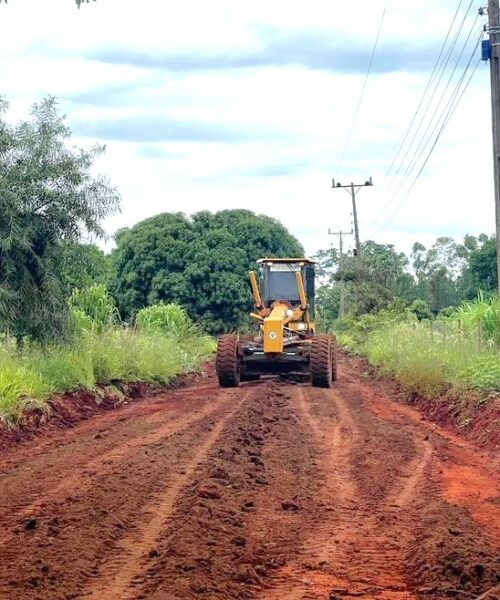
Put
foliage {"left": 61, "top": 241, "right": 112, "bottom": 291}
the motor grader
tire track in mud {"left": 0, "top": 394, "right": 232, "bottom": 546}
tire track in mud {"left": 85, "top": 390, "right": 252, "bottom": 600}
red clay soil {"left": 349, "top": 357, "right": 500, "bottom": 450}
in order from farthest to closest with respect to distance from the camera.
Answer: the motor grader < foliage {"left": 61, "top": 241, "right": 112, "bottom": 291} < red clay soil {"left": 349, "top": 357, "right": 500, "bottom": 450} < tire track in mud {"left": 0, "top": 394, "right": 232, "bottom": 546} < tire track in mud {"left": 85, "top": 390, "right": 252, "bottom": 600}

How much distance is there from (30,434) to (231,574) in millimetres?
8627

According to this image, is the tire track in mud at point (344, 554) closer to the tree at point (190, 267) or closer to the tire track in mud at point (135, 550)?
the tire track in mud at point (135, 550)

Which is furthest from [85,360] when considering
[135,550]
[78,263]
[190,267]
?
[190,267]

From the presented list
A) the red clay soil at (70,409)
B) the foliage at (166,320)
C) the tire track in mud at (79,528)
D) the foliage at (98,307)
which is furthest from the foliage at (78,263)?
Result: the foliage at (166,320)

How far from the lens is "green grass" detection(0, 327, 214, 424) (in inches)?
595

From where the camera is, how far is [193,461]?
11.2 metres

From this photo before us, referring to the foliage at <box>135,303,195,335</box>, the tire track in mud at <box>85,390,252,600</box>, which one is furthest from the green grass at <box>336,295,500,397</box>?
the foliage at <box>135,303,195,335</box>

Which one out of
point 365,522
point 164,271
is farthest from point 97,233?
point 164,271

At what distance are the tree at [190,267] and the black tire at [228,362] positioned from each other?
22.5 meters

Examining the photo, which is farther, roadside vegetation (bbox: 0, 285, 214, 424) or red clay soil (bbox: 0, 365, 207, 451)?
roadside vegetation (bbox: 0, 285, 214, 424)

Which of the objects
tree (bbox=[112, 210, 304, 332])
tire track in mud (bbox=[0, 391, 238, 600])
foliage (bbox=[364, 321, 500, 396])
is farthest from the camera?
tree (bbox=[112, 210, 304, 332])

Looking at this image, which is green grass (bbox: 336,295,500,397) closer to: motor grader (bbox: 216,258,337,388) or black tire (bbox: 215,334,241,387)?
motor grader (bbox: 216,258,337,388)

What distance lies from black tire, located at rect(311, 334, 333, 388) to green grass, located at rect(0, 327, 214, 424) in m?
3.94

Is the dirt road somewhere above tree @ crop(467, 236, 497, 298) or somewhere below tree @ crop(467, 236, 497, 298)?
below
